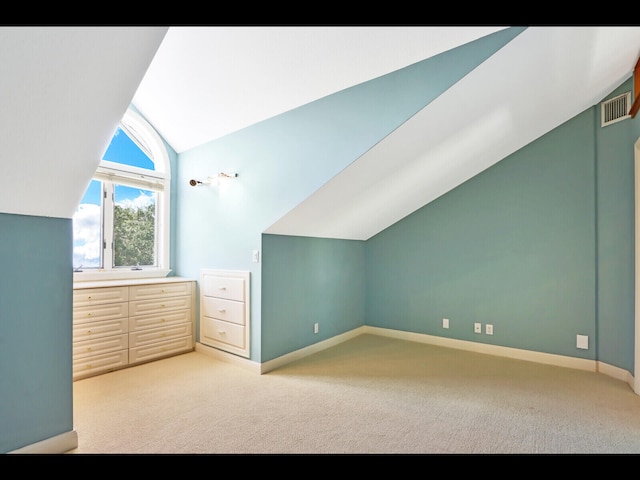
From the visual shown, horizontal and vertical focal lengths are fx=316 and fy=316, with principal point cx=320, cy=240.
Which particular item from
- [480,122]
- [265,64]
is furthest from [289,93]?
[480,122]

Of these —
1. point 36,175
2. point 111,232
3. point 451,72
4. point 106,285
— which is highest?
point 451,72

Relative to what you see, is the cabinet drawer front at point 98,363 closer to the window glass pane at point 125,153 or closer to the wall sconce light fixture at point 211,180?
the wall sconce light fixture at point 211,180

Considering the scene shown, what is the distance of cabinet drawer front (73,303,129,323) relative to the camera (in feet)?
9.33

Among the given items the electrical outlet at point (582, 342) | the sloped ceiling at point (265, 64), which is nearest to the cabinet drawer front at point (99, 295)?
the sloped ceiling at point (265, 64)

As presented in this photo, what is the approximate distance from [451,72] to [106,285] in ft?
11.3

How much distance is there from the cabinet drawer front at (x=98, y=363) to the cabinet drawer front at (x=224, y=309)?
85 cm

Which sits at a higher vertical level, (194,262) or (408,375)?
(194,262)

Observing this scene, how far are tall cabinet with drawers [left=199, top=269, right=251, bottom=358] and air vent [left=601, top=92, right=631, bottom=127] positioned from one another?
3691 millimetres

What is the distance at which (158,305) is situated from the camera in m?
3.39

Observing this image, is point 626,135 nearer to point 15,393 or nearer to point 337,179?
point 337,179

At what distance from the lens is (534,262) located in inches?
132

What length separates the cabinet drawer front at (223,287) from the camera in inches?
126

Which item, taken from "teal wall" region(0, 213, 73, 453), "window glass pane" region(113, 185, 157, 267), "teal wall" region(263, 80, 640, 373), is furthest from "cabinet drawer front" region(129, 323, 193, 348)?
"teal wall" region(0, 213, 73, 453)
